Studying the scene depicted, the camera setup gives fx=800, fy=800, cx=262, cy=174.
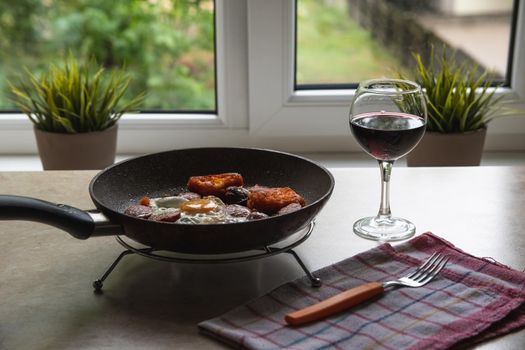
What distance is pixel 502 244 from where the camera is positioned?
1.10m

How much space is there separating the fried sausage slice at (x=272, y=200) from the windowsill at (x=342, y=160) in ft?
3.15

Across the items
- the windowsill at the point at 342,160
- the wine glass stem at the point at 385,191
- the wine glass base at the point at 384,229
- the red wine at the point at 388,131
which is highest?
the red wine at the point at 388,131

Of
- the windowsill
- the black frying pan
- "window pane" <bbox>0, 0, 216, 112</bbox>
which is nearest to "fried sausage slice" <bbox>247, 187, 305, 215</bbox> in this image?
the black frying pan

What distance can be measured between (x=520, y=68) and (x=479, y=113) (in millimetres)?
237

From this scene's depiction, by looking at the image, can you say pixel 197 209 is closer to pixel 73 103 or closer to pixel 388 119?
pixel 388 119

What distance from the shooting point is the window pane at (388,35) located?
204 cm

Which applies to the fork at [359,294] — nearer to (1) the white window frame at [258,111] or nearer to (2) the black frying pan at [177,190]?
(2) the black frying pan at [177,190]

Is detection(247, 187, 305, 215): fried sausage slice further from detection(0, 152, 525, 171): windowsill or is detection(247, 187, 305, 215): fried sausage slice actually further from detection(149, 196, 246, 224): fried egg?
detection(0, 152, 525, 171): windowsill

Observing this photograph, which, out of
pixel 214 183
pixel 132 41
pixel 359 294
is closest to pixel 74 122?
pixel 132 41

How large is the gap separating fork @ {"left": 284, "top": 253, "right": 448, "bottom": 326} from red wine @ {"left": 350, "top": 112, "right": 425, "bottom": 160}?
161 millimetres

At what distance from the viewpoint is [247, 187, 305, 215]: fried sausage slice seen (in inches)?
41.4

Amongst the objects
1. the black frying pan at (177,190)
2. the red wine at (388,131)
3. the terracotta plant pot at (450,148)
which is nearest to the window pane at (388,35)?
the terracotta plant pot at (450,148)

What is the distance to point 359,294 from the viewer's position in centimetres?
91

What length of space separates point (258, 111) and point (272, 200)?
1030 millimetres
